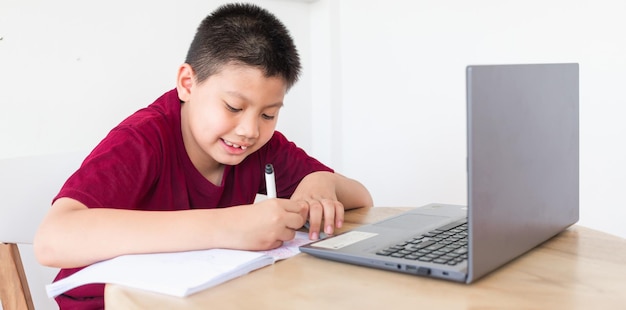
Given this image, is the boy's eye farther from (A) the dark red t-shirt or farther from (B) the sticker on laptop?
(B) the sticker on laptop

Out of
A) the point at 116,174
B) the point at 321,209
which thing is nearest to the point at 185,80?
the point at 116,174

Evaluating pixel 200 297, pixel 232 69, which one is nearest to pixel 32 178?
pixel 232 69

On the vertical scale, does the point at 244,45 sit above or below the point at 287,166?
above

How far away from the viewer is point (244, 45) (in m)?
0.98

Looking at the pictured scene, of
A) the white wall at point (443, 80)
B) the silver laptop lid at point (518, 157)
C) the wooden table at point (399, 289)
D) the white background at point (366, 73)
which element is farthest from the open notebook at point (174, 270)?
the white wall at point (443, 80)

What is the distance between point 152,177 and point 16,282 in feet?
0.81

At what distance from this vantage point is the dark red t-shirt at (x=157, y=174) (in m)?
0.82

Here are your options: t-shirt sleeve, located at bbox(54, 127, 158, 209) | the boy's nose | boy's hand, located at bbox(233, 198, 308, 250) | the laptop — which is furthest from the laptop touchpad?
t-shirt sleeve, located at bbox(54, 127, 158, 209)

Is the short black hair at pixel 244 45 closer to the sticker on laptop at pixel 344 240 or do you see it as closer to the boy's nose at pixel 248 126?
the boy's nose at pixel 248 126

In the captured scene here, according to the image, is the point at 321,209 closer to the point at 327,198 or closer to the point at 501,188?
the point at 327,198

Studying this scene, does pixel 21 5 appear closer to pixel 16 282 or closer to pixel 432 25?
pixel 16 282

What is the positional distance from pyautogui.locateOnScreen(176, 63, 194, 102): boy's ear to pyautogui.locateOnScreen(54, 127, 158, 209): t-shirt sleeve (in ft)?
0.50

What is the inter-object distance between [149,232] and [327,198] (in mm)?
357

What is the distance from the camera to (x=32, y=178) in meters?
0.94
